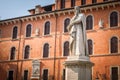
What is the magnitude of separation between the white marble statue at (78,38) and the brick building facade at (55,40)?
16.9m

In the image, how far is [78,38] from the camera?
39.3 ft

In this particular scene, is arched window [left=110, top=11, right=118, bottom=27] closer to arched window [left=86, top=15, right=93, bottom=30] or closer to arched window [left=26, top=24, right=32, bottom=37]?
arched window [left=86, top=15, right=93, bottom=30]

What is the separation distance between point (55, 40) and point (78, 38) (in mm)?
20878

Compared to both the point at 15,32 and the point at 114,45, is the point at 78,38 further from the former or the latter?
the point at 15,32

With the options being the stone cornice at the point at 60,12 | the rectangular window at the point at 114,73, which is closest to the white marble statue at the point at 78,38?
the rectangular window at the point at 114,73

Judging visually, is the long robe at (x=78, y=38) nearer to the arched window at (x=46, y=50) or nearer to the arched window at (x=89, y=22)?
the arched window at (x=89, y=22)

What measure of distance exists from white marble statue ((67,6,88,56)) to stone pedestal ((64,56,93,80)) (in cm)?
33

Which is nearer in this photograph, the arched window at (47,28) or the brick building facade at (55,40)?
the brick building facade at (55,40)

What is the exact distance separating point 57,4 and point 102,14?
304 inches

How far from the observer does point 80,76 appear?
37.2 ft

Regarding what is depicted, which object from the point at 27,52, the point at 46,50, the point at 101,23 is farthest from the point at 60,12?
the point at 27,52

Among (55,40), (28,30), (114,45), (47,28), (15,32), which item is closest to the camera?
(114,45)

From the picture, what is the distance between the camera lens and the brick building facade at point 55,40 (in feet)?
95.1

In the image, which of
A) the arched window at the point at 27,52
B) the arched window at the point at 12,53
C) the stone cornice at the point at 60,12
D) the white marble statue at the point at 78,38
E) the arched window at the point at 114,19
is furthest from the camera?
the arched window at the point at 12,53
